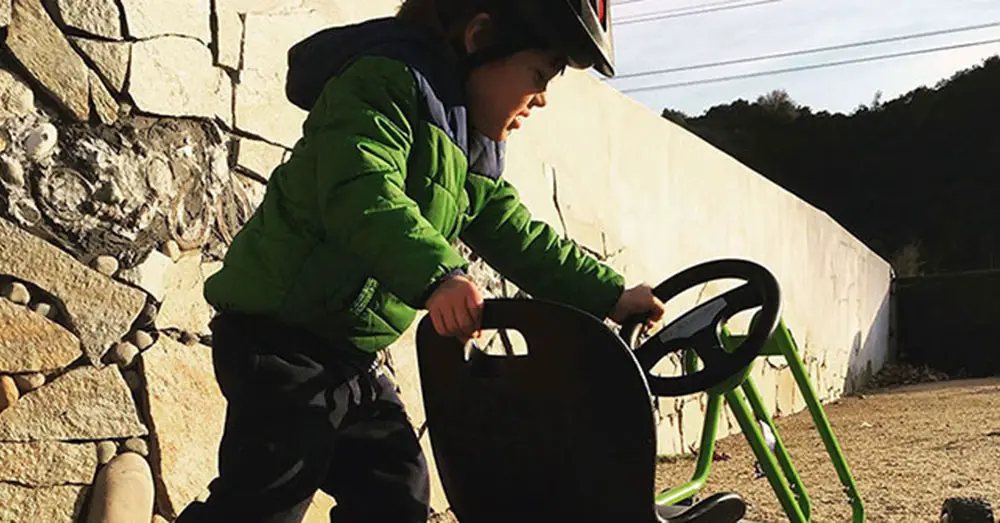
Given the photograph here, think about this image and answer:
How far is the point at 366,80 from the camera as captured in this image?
1464 mm

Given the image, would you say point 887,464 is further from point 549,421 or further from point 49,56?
point 549,421

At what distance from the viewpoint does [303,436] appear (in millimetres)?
1466

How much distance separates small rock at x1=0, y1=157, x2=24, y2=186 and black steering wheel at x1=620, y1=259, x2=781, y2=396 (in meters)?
1.27

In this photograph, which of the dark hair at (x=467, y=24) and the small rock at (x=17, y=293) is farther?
the small rock at (x=17, y=293)

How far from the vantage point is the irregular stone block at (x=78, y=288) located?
222 centimetres

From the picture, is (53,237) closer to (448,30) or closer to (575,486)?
(448,30)

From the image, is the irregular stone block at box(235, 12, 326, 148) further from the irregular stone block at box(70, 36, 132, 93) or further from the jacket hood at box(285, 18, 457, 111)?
the jacket hood at box(285, 18, 457, 111)

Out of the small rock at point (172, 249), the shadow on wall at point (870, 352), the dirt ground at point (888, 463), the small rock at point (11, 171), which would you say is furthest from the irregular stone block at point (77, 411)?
the shadow on wall at point (870, 352)

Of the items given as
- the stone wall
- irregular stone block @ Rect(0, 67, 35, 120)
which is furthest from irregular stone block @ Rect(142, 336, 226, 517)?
irregular stone block @ Rect(0, 67, 35, 120)

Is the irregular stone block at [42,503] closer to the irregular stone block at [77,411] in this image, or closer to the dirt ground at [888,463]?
the irregular stone block at [77,411]

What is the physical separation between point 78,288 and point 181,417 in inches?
15.4

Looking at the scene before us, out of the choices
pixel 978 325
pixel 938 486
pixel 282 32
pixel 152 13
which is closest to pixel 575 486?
pixel 152 13

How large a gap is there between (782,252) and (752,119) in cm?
1515

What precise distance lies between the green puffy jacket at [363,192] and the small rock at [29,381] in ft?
2.79
